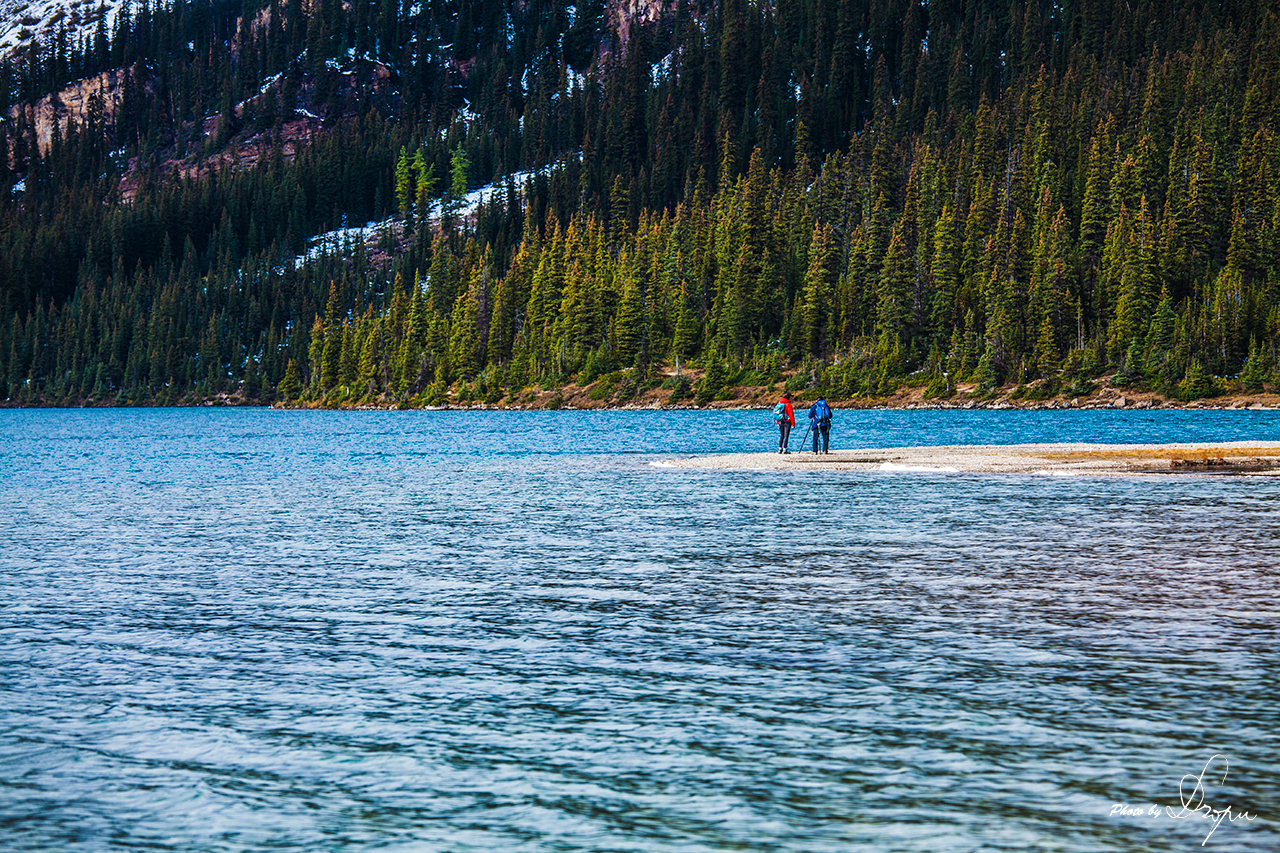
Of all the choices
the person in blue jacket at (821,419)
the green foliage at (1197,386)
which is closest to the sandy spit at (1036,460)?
the person in blue jacket at (821,419)

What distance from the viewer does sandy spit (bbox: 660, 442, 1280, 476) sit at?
41913mm

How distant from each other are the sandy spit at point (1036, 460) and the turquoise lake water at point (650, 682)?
1321 centimetres

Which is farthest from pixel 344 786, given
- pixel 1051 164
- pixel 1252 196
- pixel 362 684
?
pixel 1051 164

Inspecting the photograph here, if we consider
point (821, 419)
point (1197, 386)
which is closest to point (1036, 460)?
point (821, 419)

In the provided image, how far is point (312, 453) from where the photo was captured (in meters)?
69.3

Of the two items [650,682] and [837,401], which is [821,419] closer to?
[650,682]

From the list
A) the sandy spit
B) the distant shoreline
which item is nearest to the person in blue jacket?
the sandy spit

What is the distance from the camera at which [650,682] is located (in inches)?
499

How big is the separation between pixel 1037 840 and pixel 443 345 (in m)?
189

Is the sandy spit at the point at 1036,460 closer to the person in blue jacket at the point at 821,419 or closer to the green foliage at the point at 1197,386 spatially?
the person in blue jacket at the point at 821,419

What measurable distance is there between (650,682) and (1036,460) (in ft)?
122

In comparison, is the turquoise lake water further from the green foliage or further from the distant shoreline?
the distant shoreline

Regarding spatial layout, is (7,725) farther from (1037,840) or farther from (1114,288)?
(1114,288)

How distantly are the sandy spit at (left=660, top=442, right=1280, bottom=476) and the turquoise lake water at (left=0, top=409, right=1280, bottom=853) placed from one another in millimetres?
Result: 13209
